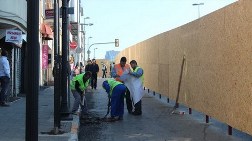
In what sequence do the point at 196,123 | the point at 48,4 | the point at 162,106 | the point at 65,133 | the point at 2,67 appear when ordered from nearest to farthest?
the point at 65,133 → the point at 196,123 → the point at 2,67 → the point at 162,106 → the point at 48,4

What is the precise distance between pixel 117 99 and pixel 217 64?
3195 mm

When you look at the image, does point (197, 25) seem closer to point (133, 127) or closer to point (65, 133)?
point (133, 127)

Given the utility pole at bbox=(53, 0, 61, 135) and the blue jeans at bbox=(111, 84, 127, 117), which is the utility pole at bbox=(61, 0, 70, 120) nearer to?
the blue jeans at bbox=(111, 84, 127, 117)

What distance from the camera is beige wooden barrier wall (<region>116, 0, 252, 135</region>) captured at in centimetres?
888

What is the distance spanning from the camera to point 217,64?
10711mm

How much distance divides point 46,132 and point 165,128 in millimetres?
3076

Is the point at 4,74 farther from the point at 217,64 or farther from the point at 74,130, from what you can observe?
the point at 217,64

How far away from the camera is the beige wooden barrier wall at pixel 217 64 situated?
29.1 feet

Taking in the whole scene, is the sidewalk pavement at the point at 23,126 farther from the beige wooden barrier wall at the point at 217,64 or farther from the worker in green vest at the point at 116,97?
the beige wooden barrier wall at the point at 217,64

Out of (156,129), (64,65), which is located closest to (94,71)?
(64,65)

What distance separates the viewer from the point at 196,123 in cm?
1240

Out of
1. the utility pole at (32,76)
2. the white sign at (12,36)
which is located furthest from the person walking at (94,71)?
the utility pole at (32,76)

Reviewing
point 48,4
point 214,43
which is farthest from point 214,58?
point 48,4

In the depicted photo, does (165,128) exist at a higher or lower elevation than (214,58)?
lower
